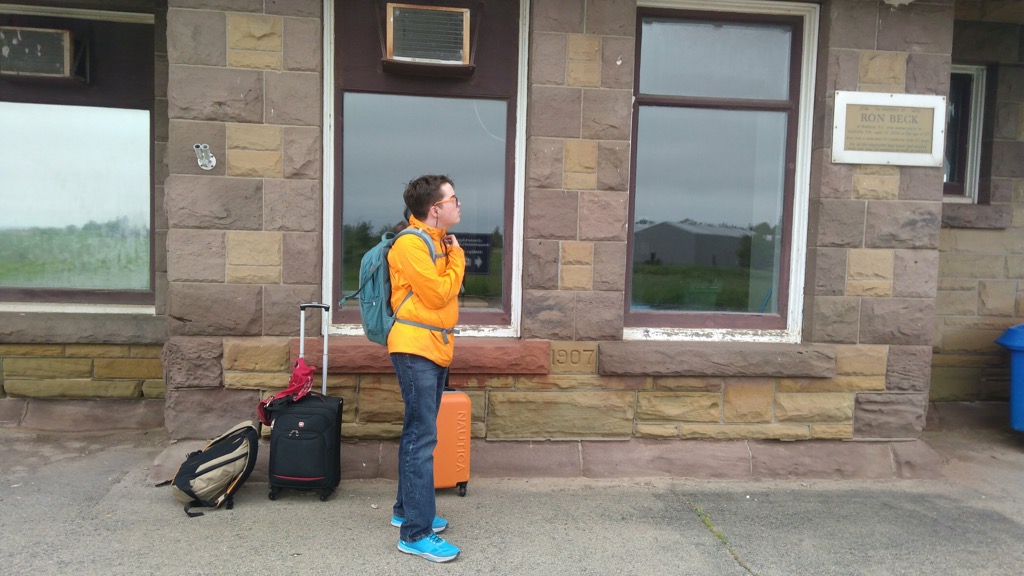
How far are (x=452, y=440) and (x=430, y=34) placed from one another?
105 inches

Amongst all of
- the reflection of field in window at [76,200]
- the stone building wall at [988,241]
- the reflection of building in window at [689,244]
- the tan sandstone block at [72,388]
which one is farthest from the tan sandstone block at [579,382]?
the reflection of field in window at [76,200]

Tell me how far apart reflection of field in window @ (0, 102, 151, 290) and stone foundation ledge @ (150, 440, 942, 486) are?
209 centimetres

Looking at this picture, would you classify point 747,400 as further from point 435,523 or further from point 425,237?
point 425,237

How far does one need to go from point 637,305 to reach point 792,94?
1.92m

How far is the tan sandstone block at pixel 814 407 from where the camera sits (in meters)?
4.86

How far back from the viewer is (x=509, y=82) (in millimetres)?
4758

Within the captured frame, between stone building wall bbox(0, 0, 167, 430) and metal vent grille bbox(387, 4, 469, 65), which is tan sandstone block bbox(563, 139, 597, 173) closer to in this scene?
metal vent grille bbox(387, 4, 469, 65)

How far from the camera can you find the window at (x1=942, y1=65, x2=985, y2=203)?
596cm

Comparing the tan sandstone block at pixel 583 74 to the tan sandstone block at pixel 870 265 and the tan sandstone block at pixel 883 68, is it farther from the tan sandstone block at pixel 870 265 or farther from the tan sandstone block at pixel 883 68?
the tan sandstone block at pixel 870 265

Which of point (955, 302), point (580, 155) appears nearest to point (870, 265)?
point (955, 302)

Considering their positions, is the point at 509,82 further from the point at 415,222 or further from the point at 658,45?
the point at 415,222

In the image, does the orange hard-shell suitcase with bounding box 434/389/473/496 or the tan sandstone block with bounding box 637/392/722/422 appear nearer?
the orange hard-shell suitcase with bounding box 434/389/473/496

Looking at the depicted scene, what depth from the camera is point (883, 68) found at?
15.7 feet

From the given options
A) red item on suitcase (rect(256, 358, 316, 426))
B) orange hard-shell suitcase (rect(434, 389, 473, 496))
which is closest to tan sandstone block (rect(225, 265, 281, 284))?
red item on suitcase (rect(256, 358, 316, 426))
